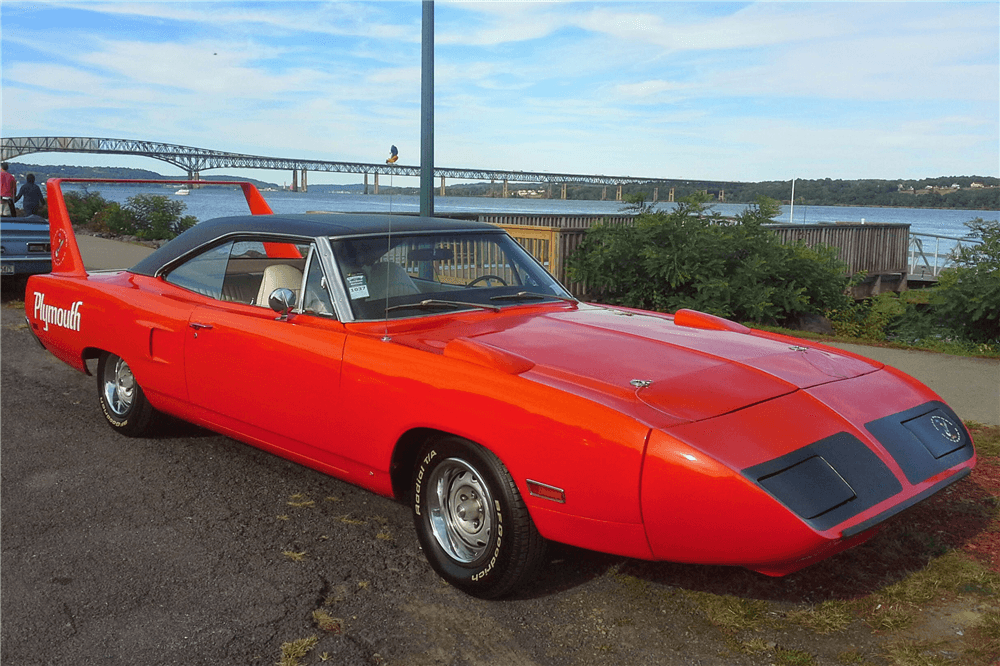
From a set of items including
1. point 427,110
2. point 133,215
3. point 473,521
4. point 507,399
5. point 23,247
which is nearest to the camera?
point 507,399

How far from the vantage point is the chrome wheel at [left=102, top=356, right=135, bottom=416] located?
5750 millimetres

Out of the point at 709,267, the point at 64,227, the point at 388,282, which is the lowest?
the point at 709,267

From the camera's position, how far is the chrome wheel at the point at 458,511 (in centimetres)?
357

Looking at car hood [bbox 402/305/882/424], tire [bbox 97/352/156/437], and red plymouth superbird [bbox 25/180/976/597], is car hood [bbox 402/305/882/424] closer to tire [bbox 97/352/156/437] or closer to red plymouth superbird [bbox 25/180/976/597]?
red plymouth superbird [bbox 25/180/976/597]

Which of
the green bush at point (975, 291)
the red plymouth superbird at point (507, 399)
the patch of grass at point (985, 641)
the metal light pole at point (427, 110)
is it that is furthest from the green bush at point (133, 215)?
the green bush at point (975, 291)

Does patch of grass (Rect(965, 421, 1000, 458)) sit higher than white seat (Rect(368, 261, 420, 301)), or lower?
lower

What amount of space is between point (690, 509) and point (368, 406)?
1.58 metres

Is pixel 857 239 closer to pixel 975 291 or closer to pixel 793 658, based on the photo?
pixel 975 291

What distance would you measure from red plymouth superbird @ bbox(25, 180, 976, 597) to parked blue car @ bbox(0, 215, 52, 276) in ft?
26.3

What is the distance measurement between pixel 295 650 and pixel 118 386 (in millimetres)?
3346

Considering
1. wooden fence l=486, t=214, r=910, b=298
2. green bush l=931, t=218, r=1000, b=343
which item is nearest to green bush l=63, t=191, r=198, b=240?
green bush l=931, t=218, r=1000, b=343

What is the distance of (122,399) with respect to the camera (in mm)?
5832

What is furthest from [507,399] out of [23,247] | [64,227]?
[23,247]

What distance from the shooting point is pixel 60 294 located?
6.22 m
